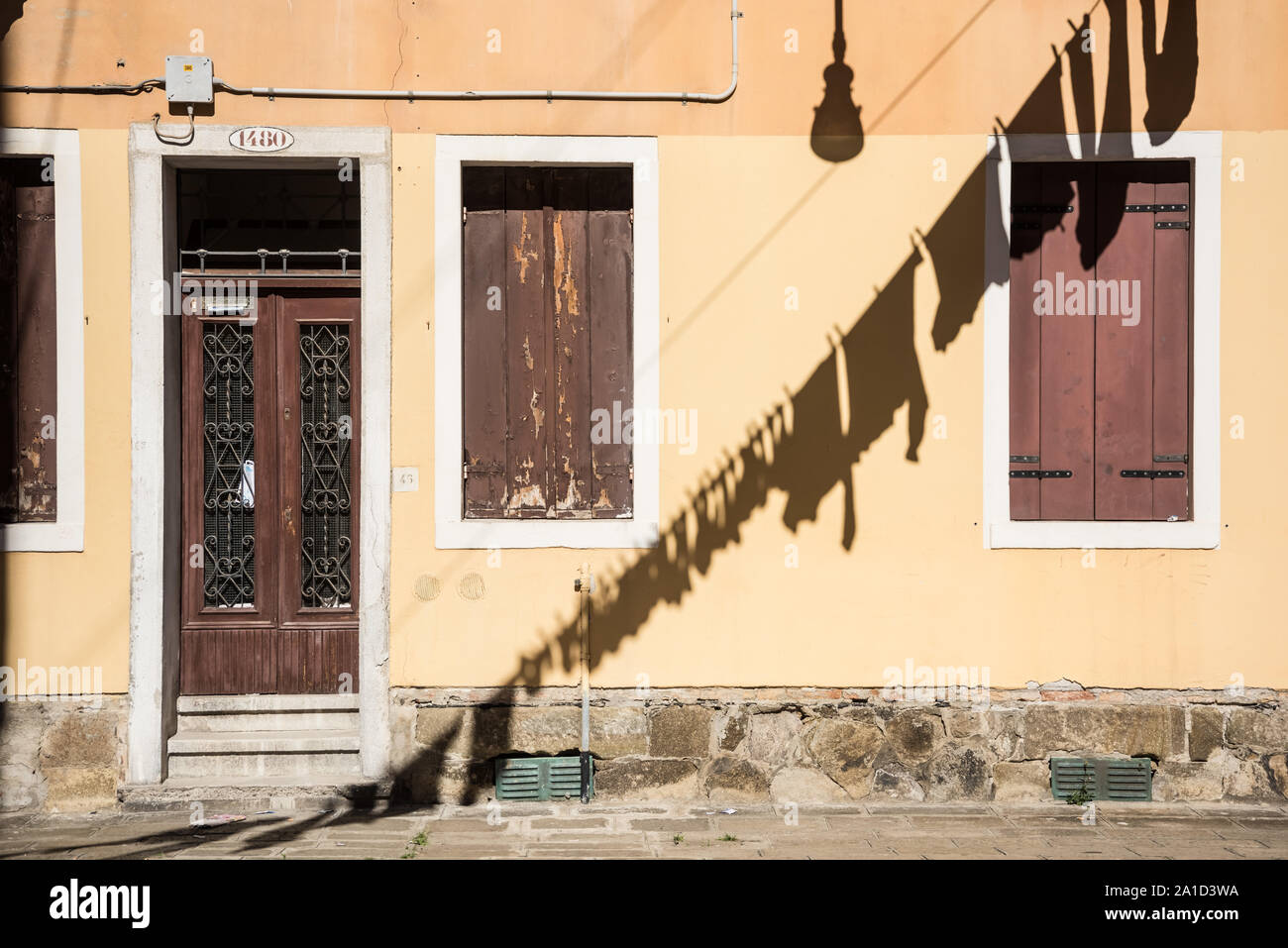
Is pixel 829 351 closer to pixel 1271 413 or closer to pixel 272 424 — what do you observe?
pixel 1271 413

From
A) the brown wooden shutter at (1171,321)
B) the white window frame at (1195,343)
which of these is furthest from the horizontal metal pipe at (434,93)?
the brown wooden shutter at (1171,321)

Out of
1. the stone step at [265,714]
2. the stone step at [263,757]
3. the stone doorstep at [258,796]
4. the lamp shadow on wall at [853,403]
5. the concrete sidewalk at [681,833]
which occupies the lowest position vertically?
the concrete sidewalk at [681,833]

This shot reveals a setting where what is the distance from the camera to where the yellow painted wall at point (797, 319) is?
21.5 feet

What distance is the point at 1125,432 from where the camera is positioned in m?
6.73

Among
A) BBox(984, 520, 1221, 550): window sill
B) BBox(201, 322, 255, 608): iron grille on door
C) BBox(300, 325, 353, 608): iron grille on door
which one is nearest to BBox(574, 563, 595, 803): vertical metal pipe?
BBox(300, 325, 353, 608): iron grille on door

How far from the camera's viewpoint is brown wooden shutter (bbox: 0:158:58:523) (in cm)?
656

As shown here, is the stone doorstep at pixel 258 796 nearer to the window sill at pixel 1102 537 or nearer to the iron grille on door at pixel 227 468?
the iron grille on door at pixel 227 468

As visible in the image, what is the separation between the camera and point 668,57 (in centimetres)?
660

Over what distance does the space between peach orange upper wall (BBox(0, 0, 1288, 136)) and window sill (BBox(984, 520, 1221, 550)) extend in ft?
7.61

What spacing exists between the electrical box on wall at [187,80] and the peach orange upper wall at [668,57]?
81 millimetres

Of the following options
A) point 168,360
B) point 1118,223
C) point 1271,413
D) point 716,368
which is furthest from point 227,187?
point 1271,413

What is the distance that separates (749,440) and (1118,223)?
254 centimetres

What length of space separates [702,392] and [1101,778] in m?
3.16

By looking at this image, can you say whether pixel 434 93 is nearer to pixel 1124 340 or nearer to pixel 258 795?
pixel 258 795
